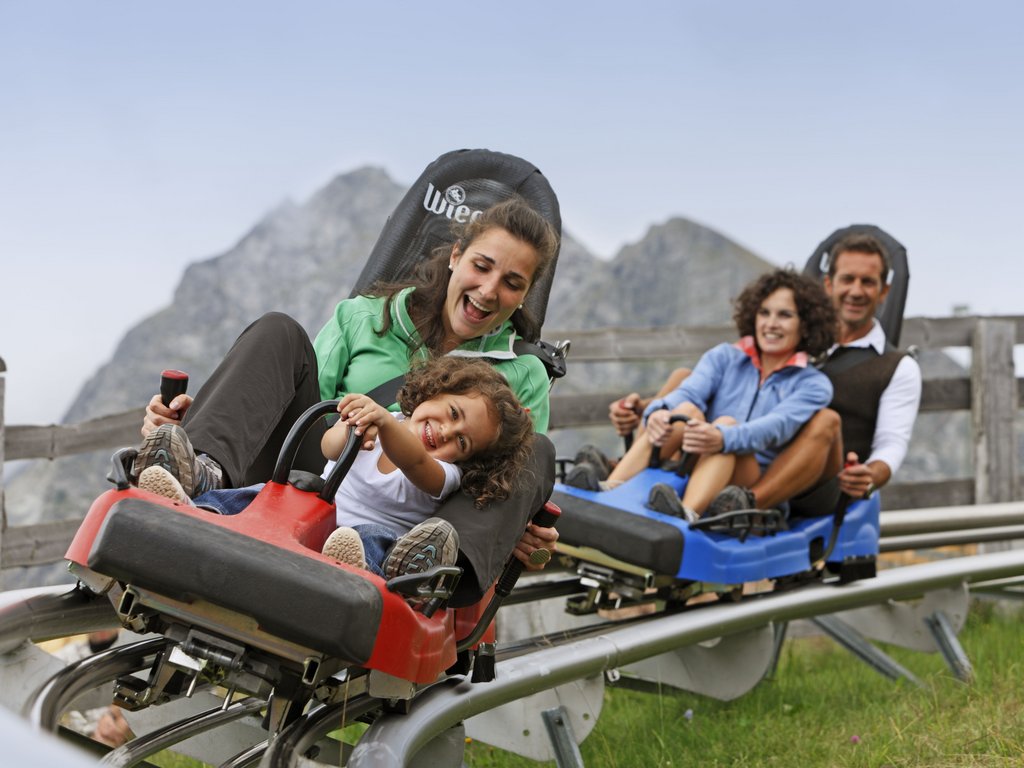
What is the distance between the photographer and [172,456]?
2.40m

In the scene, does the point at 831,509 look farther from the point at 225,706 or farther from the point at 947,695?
the point at 225,706

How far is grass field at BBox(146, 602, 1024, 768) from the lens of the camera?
3.41 meters

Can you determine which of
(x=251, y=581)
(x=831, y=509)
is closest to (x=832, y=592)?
(x=831, y=509)

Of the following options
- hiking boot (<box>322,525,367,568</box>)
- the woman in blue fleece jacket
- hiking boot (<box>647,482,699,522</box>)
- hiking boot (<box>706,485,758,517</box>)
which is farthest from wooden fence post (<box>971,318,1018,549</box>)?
hiking boot (<box>322,525,367,568</box>)

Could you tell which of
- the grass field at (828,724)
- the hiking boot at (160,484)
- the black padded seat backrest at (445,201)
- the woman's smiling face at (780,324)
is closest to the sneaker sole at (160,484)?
the hiking boot at (160,484)

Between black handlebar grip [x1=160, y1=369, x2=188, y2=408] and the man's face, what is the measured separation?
9.44 feet

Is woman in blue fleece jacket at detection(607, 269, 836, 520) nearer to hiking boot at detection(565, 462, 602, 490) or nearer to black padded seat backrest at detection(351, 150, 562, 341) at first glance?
hiking boot at detection(565, 462, 602, 490)

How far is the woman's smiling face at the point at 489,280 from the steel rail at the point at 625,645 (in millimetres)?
830

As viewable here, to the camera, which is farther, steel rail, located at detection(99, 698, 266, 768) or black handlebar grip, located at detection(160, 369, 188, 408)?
black handlebar grip, located at detection(160, 369, 188, 408)

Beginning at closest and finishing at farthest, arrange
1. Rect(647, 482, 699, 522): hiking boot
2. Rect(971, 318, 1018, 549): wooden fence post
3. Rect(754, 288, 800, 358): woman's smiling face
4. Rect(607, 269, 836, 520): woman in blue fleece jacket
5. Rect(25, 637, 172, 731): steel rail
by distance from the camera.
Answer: Rect(25, 637, 172, 731): steel rail < Rect(647, 482, 699, 522): hiking boot < Rect(607, 269, 836, 520): woman in blue fleece jacket < Rect(754, 288, 800, 358): woman's smiling face < Rect(971, 318, 1018, 549): wooden fence post

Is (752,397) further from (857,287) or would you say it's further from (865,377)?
(857,287)

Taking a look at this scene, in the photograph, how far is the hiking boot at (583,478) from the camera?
161 inches

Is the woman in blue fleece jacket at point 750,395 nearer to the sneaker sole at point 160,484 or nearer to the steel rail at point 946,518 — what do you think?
the steel rail at point 946,518

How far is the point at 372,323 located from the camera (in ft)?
10.7
